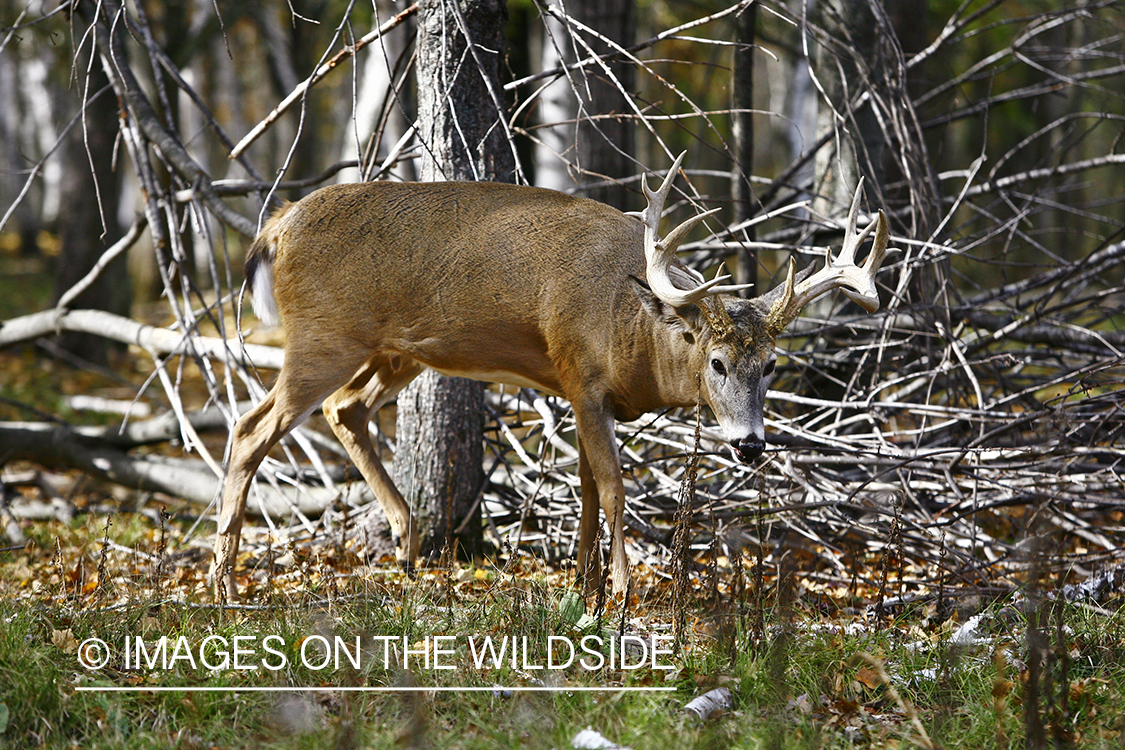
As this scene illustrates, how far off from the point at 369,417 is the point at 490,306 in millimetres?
1194

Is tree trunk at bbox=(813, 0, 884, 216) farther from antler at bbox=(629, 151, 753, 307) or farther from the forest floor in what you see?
the forest floor

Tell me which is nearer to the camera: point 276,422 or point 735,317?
point 735,317

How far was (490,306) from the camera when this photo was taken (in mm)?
4527

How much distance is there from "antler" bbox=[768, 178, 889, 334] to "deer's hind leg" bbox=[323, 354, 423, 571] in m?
1.92

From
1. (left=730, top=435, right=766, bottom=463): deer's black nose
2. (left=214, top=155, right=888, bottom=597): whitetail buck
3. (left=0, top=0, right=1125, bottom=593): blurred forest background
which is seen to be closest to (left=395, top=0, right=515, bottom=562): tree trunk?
(left=0, top=0, right=1125, bottom=593): blurred forest background

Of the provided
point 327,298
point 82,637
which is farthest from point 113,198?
point 82,637

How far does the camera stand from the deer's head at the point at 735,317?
13.3 feet

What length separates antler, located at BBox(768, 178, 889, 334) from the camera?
4.05 metres

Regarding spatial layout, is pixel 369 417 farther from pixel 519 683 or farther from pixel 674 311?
pixel 519 683

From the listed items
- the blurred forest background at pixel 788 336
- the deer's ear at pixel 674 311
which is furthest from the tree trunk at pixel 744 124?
the deer's ear at pixel 674 311

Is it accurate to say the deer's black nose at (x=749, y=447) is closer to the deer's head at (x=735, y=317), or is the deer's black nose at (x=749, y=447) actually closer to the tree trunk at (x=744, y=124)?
the deer's head at (x=735, y=317)

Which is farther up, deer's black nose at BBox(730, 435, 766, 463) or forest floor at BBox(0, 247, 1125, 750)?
deer's black nose at BBox(730, 435, 766, 463)

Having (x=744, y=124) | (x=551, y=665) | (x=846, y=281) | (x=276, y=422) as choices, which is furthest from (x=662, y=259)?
(x=744, y=124)

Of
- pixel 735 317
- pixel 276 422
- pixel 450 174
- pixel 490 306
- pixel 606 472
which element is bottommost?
pixel 606 472
